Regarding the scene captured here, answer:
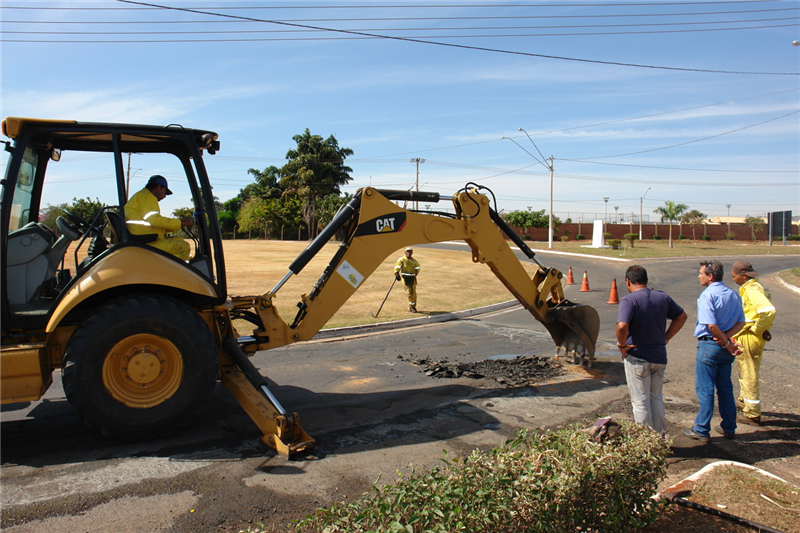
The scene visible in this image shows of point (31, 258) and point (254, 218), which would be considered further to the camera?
point (254, 218)

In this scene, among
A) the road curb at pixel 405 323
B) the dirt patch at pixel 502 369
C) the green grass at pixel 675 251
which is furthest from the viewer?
the green grass at pixel 675 251

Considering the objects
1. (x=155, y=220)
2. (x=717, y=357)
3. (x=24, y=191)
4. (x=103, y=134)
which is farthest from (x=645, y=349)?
(x=24, y=191)

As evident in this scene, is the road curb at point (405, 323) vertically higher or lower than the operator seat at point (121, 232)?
lower

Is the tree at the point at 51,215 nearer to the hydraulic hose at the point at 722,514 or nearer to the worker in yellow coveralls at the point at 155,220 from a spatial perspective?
the worker in yellow coveralls at the point at 155,220

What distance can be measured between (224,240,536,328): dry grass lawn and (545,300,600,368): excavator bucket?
16.2 feet

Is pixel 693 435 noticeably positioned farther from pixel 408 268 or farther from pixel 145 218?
pixel 408 268

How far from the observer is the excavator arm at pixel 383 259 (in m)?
6.22

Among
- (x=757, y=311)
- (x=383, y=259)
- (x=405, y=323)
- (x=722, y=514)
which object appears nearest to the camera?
(x=722, y=514)

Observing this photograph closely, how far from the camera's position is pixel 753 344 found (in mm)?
5922

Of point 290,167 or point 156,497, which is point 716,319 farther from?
point 290,167

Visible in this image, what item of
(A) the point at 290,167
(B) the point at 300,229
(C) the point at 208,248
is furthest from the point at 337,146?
(C) the point at 208,248

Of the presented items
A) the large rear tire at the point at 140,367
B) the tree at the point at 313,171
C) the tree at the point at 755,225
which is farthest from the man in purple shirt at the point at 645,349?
the tree at the point at 755,225

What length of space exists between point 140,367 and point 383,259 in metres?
2.99

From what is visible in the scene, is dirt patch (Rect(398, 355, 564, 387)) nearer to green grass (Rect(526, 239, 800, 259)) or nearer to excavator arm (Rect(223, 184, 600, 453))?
excavator arm (Rect(223, 184, 600, 453))
